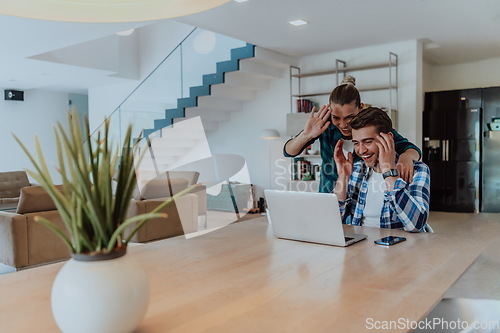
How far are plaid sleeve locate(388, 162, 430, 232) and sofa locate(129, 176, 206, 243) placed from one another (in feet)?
11.5

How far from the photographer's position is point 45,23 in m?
5.10

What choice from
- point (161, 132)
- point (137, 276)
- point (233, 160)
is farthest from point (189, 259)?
point (233, 160)

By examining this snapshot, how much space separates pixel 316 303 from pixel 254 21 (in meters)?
4.99

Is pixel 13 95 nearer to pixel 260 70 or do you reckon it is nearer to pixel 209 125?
pixel 209 125

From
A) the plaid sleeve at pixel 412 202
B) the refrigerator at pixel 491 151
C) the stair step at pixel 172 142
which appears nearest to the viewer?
the plaid sleeve at pixel 412 202

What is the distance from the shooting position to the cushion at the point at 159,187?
17.5ft

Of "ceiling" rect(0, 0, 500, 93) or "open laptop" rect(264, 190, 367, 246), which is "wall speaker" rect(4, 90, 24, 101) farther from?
"open laptop" rect(264, 190, 367, 246)

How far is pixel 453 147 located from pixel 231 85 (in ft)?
13.0

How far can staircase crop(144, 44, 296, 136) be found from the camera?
7.25 m

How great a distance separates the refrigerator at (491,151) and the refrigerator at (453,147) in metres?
0.10

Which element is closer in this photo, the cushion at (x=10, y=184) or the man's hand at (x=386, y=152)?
the man's hand at (x=386, y=152)

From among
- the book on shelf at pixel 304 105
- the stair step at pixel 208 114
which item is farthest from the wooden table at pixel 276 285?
the stair step at pixel 208 114

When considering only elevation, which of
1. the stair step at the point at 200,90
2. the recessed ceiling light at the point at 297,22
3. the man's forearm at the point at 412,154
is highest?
the recessed ceiling light at the point at 297,22

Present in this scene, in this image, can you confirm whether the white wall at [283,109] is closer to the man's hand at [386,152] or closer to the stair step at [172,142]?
the stair step at [172,142]
